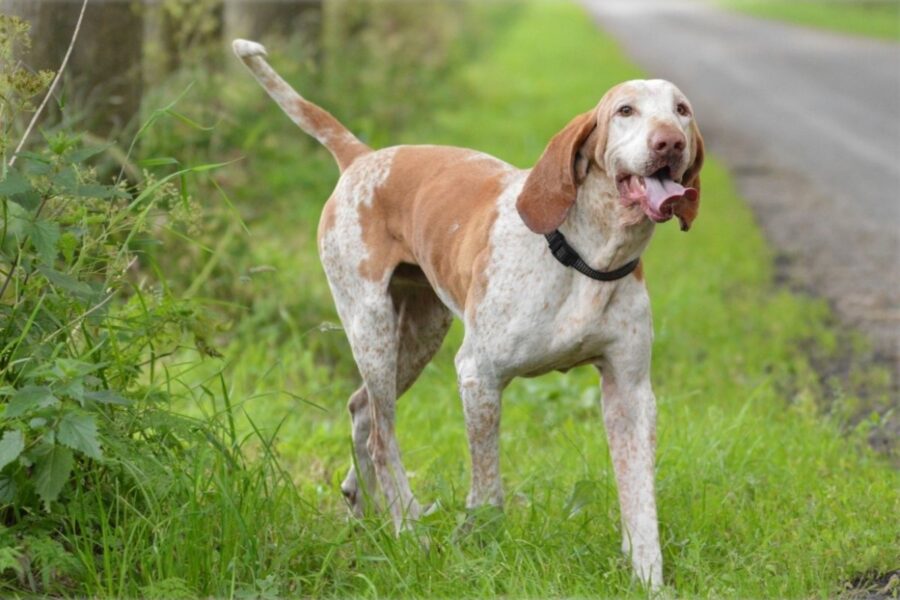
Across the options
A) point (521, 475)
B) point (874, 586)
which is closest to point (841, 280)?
point (521, 475)

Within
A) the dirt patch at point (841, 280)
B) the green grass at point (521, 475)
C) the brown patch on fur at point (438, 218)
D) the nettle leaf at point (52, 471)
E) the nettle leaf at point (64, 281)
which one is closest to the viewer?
the nettle leaf at point (52, 471)

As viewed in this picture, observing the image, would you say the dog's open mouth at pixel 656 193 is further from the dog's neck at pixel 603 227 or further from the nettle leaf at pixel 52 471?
the nettle leaf at pixel 52 471

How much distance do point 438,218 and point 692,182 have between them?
3.06ft

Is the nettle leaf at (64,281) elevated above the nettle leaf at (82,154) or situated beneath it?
situated beneath

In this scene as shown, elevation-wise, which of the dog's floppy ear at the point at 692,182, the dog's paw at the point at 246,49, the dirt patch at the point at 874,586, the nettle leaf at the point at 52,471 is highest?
the dog's paw at the point at 246,49

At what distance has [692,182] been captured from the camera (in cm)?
442

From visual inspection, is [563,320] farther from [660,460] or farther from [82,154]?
[82,154]

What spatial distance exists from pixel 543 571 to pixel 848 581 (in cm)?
93

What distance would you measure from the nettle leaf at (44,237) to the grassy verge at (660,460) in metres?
0.95

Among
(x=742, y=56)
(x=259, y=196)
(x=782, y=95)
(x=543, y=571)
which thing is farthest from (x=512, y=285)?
(x=742, y=56)

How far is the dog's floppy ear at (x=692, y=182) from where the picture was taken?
4.32 m

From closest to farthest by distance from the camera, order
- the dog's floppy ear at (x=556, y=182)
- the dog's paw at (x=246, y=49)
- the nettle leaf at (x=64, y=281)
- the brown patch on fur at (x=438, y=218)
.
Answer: the nettle leaf at (x=64, y=281) → the dog's floppy ear at (x=556, y=182) → the brown patch on fur at (x=438, y=218) → the dog's paw at (x=246, y=49)

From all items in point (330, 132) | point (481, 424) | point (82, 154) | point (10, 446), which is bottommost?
point (481, 424)

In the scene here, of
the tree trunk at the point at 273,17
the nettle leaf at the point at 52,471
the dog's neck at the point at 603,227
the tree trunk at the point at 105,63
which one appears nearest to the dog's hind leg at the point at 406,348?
the dog's neck at the point at 603,227
